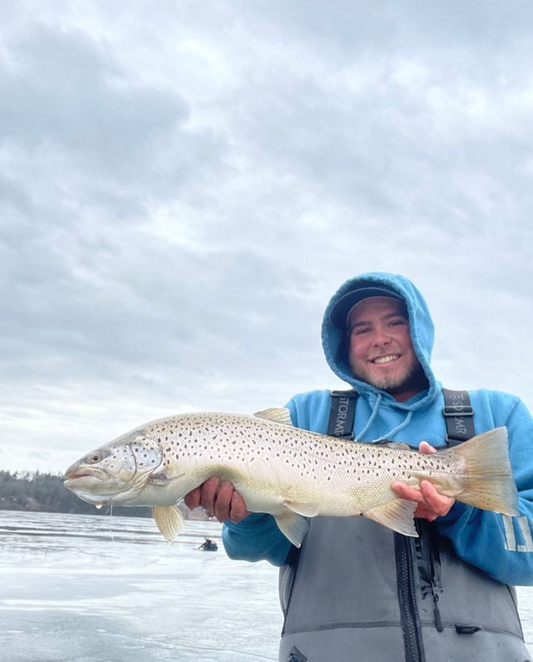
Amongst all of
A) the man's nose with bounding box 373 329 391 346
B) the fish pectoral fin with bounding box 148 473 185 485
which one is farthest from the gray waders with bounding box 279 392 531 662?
the man's nose with bounding box 373 329 391 346

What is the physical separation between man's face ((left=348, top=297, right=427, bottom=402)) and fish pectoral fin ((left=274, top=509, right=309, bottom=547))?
1280 millimetres

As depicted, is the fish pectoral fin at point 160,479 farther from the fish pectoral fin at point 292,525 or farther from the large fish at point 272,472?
the fish pectoral fin at point 292,525

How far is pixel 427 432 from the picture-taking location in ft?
13.5

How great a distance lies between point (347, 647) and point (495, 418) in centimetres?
169

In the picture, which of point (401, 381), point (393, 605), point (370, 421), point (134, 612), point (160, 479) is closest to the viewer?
point (393, 605)

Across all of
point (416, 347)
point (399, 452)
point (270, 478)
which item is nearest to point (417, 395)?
point (416, 347)

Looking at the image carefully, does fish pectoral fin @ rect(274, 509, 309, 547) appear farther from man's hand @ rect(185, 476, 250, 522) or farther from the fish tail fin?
the fish tail fin

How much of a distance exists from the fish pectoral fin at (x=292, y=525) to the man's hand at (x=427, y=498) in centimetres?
57

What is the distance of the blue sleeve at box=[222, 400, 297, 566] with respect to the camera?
3898 millimetres

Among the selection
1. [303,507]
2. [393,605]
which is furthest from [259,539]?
[393,605]

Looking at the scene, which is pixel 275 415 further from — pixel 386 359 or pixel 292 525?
pixel 386 359

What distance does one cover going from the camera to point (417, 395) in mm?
4449

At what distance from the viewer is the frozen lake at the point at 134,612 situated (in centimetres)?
755

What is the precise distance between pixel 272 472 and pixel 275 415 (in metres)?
0.40
